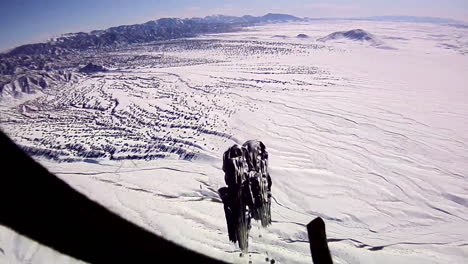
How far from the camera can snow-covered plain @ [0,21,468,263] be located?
6.74 metres

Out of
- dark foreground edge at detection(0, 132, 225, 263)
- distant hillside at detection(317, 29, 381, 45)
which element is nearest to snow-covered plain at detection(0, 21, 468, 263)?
dark foreground edge at detection(0, 132, 225, 263)

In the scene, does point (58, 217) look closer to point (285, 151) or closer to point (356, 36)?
point (285, 151)

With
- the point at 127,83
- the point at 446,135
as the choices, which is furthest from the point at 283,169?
the point at 127,83

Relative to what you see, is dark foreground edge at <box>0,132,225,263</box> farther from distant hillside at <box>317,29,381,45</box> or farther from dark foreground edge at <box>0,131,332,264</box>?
distant hillside at <box>317,29,381,45</box>

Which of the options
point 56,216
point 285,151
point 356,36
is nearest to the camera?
point 56,216

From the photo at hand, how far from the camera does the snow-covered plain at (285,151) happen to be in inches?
265

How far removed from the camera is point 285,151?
11.4 meters

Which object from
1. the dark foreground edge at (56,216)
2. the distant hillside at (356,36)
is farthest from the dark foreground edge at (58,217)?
the distant hillside at (356,36)

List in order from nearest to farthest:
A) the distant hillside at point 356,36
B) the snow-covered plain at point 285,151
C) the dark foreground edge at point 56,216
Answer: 1. the dark foreground edge at point 56,216
2. the snow-covered plain at point 285,151
3. the distant hillside at point 356,36

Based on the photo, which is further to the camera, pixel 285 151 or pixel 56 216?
pixel 285 151

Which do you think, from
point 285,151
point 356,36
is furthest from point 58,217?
point 356,36

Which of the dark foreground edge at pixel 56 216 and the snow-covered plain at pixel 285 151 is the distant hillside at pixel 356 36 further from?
the dark foreground edge at pixel 56 216

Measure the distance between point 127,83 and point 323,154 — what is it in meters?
17.4

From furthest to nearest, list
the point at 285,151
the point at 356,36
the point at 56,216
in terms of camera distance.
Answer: the point at 356,36
the point at 285,151
the point at 56,216
